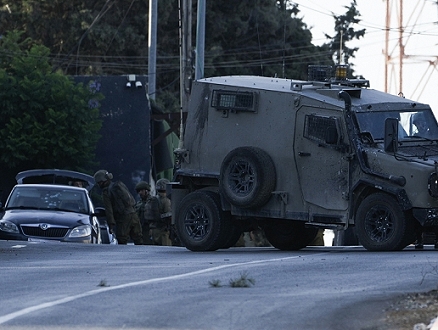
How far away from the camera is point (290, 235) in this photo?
64.0 feet

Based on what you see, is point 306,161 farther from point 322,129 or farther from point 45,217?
point 45,217

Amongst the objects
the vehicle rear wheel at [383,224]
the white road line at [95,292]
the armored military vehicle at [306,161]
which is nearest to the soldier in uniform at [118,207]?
the armored military vehicle at [306,161]

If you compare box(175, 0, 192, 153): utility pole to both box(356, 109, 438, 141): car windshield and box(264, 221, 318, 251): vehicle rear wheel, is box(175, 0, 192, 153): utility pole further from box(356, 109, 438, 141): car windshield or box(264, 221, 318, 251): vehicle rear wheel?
box(356, 109, 438, 141): car windshield

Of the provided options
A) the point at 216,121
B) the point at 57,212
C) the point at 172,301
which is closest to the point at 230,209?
the point at 216,121

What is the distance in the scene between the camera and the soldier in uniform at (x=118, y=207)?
25.6 m

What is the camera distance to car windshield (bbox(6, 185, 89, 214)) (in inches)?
927

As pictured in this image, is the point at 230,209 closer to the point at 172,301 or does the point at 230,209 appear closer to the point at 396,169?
the point at 396,169

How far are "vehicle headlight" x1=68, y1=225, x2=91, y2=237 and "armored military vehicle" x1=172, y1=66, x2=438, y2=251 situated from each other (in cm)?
410

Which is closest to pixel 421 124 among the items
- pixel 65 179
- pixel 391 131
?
pixel 391 131

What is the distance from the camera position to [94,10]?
182ft

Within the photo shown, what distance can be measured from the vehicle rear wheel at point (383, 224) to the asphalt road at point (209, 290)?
1.20ft

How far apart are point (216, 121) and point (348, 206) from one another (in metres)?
2.57

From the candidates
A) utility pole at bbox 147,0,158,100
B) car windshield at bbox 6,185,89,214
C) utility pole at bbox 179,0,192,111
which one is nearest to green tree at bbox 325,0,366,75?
utility pole at bbox 147,0,158,100

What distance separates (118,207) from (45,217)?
3184mm
